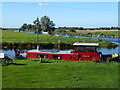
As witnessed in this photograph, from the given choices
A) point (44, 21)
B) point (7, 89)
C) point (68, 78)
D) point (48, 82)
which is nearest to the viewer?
point (7, 89)

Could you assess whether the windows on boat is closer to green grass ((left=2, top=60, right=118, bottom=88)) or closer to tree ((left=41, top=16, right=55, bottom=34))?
green grass ((left=2, top=60, right=118, bottom=88))

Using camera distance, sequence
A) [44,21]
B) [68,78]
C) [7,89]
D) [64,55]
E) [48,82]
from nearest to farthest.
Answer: [7,89] → [48,82] → [68,78] → [64,55] → [44,21]

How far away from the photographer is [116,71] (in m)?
16.5

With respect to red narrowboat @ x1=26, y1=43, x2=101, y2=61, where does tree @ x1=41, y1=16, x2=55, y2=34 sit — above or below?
above

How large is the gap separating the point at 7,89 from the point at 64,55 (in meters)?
14.0

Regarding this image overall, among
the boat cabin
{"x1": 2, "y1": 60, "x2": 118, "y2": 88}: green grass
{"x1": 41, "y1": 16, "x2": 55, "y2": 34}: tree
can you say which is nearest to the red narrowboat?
the boat cabin

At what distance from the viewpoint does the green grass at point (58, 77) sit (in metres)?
12.6

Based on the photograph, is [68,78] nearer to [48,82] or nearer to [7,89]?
[48,82]

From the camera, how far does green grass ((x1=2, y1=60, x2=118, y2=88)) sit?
12625 mm

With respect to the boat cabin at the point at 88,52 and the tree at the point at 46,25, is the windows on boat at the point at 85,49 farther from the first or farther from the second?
the tree at the point at 46,25

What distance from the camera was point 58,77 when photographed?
46.7 feet

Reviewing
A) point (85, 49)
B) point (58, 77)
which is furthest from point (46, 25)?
point (58, 77)

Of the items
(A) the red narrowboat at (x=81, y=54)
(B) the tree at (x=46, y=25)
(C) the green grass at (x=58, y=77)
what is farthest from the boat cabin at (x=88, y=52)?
(B) the tree at (x=46, y=25)

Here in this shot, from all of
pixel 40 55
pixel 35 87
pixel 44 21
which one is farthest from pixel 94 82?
pixel 44 21
